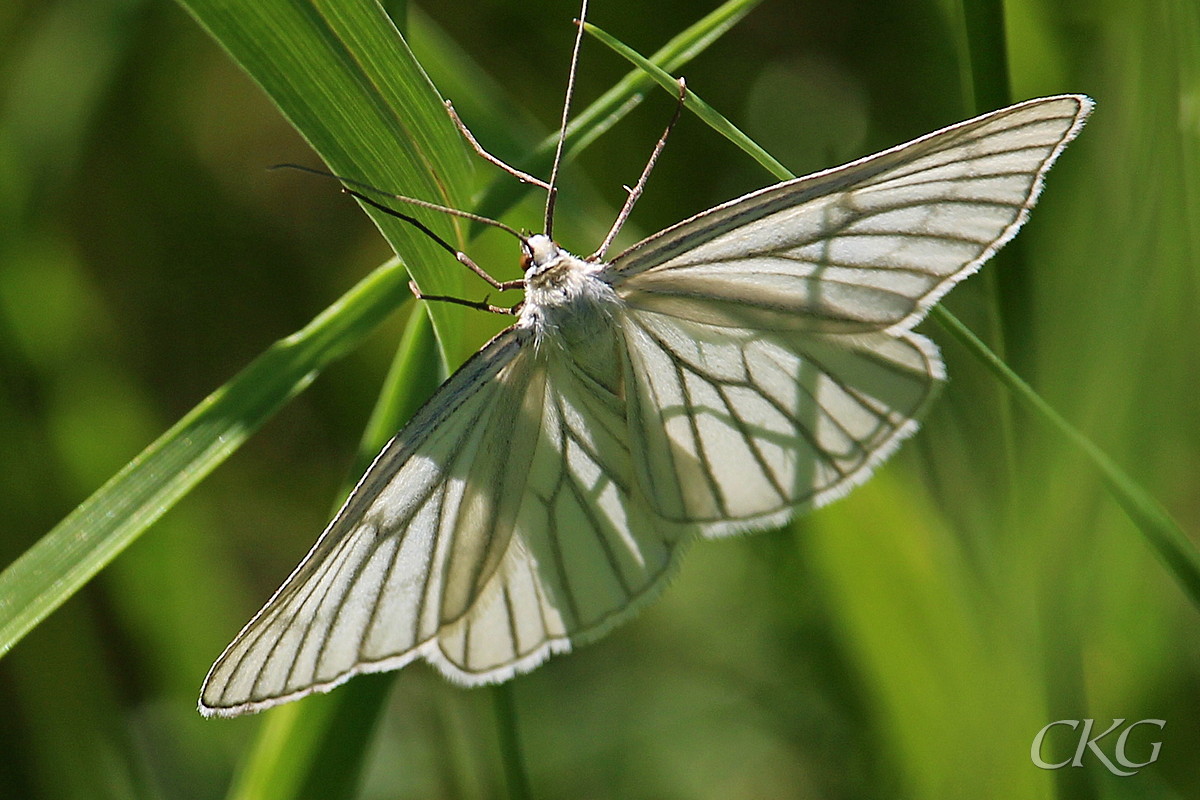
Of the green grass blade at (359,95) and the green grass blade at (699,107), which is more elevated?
the green grass blade at (359,95)

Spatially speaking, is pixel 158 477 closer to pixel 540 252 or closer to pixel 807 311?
pixel 540 252

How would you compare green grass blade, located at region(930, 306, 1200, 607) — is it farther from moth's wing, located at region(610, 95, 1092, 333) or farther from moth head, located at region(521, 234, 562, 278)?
moth head, located at region(521, 234, 562, 278)

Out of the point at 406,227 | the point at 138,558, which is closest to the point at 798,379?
the point at 406,227

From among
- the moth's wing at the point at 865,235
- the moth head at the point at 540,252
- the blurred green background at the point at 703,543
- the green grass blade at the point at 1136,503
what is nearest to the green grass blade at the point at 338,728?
the blurred green background at the point at 703,543

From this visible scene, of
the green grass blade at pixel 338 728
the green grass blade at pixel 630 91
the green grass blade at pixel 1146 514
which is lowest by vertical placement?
the green grass blade at pixel 1146 514

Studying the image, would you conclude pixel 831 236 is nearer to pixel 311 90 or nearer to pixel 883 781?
pixel 311 90

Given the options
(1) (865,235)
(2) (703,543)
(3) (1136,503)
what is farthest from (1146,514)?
(2) (703,543)

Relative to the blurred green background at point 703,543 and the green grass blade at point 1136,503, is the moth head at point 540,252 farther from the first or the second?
the green grass blade at point 1136,503
